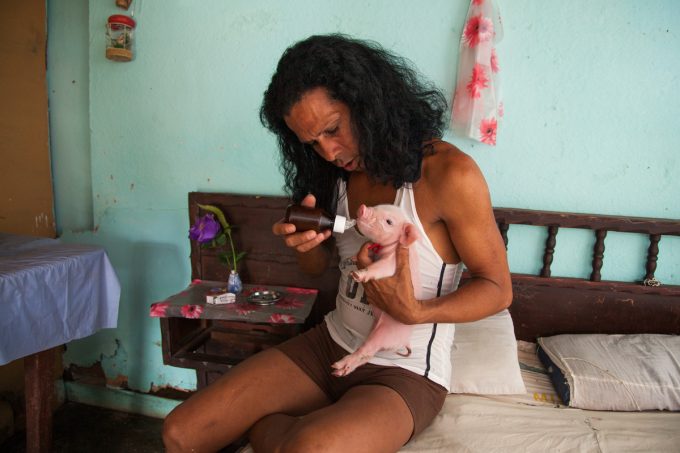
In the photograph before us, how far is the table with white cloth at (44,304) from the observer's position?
5.14ft

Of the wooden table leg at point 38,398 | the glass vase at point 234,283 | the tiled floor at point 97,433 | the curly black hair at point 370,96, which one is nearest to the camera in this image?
the curly black hair at point 370,96

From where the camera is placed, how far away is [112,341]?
8.93 ft

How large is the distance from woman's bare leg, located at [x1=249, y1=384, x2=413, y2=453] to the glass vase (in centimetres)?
98

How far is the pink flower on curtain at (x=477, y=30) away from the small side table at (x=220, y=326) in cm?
147

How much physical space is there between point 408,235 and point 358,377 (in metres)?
0.51

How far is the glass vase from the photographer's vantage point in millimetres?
2154

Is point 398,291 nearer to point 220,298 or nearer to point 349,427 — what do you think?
point 349,427

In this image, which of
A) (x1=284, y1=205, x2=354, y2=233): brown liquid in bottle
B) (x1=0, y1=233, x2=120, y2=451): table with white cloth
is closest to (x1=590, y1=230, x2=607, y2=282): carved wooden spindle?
(x1=284, y1=205, x2=354, y2=233): brown liquid in bottle

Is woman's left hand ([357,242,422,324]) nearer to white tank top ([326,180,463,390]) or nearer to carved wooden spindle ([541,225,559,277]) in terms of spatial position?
white tank top ([326,180,463,390])

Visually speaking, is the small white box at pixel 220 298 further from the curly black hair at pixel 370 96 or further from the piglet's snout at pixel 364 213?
the piglet's snout at pixel 364 213

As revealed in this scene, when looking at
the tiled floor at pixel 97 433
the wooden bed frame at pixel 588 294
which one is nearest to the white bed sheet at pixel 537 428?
the wooden bed frame at pixel 588 294

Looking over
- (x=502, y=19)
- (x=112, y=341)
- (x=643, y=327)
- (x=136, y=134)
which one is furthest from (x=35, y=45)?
(x=643, y=327)

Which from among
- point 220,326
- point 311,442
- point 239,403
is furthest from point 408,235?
point 220,326

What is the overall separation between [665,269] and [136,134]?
9.48 feet
